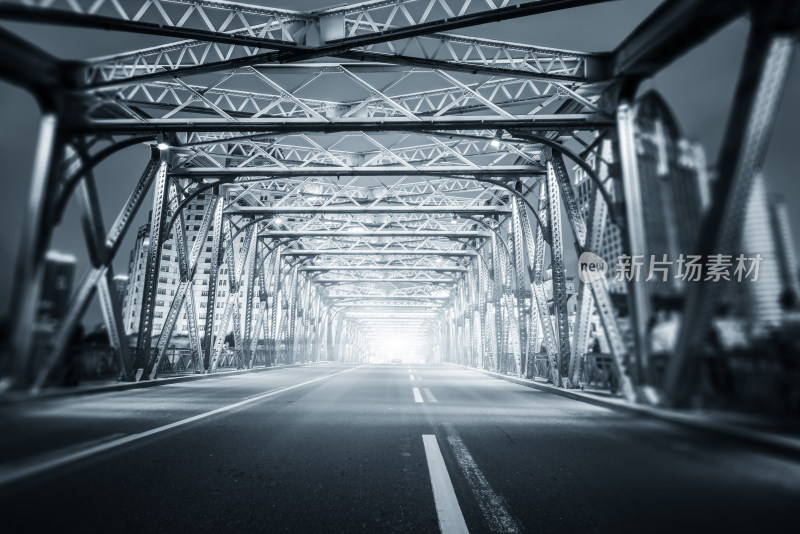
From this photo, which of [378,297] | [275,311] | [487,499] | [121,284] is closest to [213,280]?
[275,311]

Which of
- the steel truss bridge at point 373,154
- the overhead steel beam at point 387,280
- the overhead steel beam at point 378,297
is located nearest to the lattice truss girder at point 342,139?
the steel truss bridge at point 373,154

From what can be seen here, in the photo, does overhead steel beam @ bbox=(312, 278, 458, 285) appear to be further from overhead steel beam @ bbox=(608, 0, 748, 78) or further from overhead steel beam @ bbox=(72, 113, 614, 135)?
overhead steel beam @ bbox=(608, 0, 748, 78)

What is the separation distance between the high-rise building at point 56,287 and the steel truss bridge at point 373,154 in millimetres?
20

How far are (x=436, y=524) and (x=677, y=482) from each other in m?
1.93

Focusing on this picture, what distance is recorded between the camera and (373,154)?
15.8 metres

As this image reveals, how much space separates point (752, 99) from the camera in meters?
0.83

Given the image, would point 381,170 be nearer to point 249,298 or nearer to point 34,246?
point 249,298

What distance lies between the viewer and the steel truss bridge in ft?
2.88

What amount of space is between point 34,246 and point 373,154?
15479 mm

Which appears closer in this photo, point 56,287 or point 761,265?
point 761,265

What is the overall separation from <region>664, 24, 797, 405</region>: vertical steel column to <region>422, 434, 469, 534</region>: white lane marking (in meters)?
→ 1.92

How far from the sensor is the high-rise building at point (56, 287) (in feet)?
2.87

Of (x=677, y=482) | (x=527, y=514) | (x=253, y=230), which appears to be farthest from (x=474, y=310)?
(x=677, y=482)

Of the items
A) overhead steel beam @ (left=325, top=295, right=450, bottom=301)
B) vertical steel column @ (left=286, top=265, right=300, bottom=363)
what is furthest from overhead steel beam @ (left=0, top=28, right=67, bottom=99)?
overhead steel beam @ (left=325, top=295, right=450, bottom=301)
